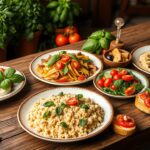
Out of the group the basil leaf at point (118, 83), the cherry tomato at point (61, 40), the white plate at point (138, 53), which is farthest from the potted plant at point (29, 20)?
the basil leaf at point (118, 83)

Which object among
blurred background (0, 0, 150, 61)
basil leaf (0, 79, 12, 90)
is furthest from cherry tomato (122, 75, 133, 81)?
blurred background (0, 0, 150, 61)

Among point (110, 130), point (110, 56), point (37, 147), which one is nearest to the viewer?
point (37, 147)

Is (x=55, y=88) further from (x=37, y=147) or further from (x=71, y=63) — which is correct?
(x=37, y=147)

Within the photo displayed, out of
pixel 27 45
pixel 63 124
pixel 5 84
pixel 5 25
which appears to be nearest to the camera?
pixel 63 124

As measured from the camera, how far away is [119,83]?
1.91 meters

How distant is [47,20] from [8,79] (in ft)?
6.55

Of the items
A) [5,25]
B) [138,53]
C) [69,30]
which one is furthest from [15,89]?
[69,30]

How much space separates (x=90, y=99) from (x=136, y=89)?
0.27 m

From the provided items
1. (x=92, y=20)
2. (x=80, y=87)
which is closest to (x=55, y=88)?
(x=80, y=87)

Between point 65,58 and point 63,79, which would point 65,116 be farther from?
point 65,58

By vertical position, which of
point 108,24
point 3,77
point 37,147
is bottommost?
point 108,24

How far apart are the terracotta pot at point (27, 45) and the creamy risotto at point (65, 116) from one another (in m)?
1.94

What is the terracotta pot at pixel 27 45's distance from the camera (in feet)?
12.0

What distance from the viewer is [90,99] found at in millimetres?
1861
